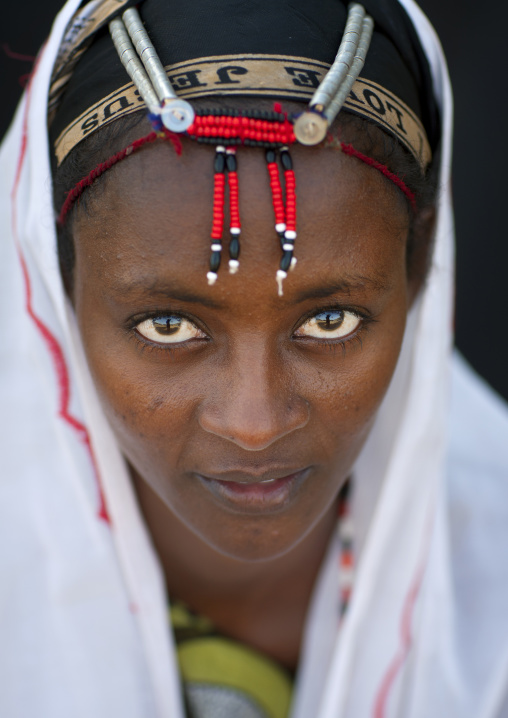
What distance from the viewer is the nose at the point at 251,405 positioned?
1.16 meters

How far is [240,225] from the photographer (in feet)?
3.60

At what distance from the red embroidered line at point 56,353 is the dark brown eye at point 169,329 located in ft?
1.31

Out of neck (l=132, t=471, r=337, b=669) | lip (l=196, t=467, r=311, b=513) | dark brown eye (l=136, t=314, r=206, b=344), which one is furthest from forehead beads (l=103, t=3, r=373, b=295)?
neck (l=132, t=471, r=337, b=669)

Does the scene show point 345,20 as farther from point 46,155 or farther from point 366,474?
point 366,474

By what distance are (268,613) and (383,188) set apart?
128cm

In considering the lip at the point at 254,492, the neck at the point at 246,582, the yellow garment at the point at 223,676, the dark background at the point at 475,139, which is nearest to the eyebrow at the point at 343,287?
the lip at the point at 254,492

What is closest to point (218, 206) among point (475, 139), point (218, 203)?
point (218, 203)

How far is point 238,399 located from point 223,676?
98 centimetres

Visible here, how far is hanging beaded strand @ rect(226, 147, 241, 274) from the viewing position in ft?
3.55

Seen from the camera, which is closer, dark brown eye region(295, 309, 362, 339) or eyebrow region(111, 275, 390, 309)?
eyebrow region(111, 275, 390, 309)

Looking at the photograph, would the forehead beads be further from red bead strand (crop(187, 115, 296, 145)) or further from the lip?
the lip

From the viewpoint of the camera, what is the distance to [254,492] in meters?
1.31

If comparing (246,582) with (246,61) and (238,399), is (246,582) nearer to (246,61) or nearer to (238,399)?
(238,399)

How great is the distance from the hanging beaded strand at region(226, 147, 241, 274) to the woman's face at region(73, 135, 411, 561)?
0.02 metres
